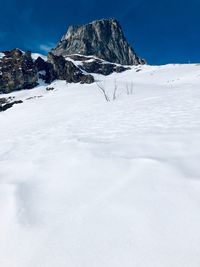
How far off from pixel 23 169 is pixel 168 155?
191 cm

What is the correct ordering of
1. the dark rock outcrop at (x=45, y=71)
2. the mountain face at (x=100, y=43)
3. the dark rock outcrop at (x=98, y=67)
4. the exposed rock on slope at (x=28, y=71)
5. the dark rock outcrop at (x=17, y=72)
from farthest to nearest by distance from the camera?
the mountain face at (x=100, y=43) < the dark rock outcrop at (x=98, y=67) < the dark rock outcrop at (x=45, y=71) < the exposed rock on slope at (x=28, y=71) < the dark rock outcrop at (x=17, y=72)

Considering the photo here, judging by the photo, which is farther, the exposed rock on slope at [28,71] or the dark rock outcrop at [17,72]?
the exposed rock on slope at [28,71]

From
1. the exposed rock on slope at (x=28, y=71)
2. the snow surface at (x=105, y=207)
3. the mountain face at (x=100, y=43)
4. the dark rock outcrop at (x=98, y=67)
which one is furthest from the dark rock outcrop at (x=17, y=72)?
the snow surface at (x=105, y=207)

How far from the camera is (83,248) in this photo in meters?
1.81

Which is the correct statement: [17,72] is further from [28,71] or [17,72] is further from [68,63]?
[68,63]

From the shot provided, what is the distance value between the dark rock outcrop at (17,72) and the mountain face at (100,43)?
44641 mm

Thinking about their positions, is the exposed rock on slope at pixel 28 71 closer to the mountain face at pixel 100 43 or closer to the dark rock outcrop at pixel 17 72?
the dark rock outcrop at pixel 17 72

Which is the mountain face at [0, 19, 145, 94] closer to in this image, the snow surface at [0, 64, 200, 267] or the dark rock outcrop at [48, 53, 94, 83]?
the dark rock outcrop at [48, 53, 94, 83]

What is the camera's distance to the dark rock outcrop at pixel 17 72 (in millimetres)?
60469

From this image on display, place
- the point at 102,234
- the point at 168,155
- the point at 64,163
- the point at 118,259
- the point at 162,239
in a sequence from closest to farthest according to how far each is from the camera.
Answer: the point at 118,259 < the point at 162,239 < the point at 102,234 < the point at 168,155 < the point at 64,163

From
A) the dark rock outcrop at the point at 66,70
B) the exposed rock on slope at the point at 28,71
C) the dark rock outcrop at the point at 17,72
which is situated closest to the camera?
the dark rock outcrop at the point at 17,72

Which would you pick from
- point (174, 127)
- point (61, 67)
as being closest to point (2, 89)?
point (61, 67)

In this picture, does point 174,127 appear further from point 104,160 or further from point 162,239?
point 162,239

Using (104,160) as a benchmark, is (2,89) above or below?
below
